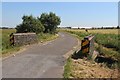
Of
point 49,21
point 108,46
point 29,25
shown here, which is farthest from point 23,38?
point 49,21

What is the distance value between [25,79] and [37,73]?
3.89 feet

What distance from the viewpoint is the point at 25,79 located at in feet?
33.6

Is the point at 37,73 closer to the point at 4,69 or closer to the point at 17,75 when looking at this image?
the point at 17,75

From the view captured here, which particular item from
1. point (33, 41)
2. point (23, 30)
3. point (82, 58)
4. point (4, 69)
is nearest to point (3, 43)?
point (33, 41)

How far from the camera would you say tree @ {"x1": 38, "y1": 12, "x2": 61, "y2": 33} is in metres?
62.9

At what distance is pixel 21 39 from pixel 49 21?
4066 cm

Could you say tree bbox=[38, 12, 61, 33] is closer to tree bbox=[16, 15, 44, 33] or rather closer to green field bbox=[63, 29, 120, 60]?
green field bbox=[63, 29, 120, 60]

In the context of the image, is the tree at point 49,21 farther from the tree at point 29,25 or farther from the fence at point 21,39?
the fence at point 21,39

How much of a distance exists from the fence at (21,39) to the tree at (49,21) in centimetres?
3598

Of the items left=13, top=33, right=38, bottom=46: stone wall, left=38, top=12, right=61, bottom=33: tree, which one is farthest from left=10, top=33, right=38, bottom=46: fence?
left=38, top=12, right=61, bottom=33: tree

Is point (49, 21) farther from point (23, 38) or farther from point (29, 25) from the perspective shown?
point (23, 38)

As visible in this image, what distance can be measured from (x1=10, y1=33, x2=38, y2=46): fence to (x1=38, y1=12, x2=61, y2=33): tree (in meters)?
36.0

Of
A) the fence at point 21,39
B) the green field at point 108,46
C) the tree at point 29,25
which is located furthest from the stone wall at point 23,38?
the tree at point 29,25

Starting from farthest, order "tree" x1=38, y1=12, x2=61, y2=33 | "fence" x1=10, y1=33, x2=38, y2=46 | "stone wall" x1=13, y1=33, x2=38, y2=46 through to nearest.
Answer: "tree" x1=38, y1=12, x2=61, y2=33
"stone wall" x1=13, y1=33, x2=38, y2=46
"fence" x1=10, y1=33, x2=38, y2=46
